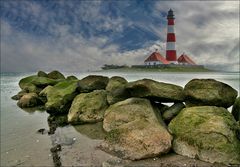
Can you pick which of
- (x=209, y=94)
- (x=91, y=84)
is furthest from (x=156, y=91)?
(x=91, y=84)

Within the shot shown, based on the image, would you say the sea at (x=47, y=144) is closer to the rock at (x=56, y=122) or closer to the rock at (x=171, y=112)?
the rock at (x=56, y=122)

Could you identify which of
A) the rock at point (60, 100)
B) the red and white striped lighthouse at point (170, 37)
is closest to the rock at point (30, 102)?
the rock at point (60, 100)

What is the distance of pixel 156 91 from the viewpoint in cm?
1362

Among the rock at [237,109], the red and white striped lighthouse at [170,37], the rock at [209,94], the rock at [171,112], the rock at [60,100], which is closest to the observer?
the rock at [209,94]

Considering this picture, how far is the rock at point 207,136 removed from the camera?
9.83 m

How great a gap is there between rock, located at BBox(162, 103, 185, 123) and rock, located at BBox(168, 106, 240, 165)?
149 centimetres

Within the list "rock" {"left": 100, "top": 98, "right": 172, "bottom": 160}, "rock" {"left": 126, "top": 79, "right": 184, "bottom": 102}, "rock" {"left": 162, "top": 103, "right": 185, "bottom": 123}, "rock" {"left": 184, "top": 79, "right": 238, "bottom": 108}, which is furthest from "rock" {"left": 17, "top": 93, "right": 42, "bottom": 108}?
"rock" {"left": 184, "top": 79, "right": 238, "bottom": 108}

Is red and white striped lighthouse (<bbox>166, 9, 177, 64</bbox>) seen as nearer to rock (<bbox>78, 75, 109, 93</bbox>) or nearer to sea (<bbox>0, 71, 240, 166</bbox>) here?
rock (<bbox>78, 75, 109, 93</bbox>)

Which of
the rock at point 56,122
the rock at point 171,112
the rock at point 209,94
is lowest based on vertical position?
the rock at point 56,122

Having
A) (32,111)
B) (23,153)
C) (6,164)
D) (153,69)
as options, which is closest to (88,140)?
(23,153)

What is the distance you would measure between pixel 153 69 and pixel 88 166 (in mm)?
110577

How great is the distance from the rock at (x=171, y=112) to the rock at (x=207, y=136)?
1.49 m

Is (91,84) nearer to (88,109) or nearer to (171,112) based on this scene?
(88,109)

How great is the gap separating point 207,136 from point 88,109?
7076mm
